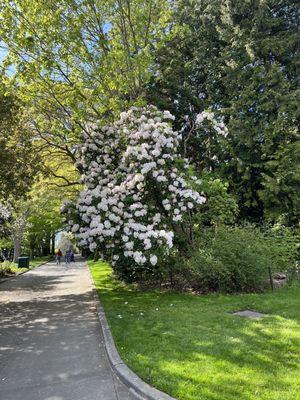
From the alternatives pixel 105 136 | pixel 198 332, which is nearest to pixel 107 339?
pixel 198 332

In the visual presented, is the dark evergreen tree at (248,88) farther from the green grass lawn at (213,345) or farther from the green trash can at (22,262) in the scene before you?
the green trash can at (22,262)

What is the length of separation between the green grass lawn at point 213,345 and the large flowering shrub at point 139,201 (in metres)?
1.60

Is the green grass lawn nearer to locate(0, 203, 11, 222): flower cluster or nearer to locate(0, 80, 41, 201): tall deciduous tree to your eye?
locate(0, 80, 41, 201): tall deciduous tree

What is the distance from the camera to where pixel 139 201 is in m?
11.3

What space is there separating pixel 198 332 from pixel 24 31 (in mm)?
11288

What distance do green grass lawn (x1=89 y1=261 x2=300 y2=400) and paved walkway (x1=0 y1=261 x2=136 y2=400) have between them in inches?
17.7

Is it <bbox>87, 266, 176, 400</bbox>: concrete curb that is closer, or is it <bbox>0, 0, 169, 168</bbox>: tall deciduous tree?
<bbox>87, 266, 176, 400</bbox>: concrete curb

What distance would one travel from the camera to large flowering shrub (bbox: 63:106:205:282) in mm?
10586

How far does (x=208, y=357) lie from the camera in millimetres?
5711

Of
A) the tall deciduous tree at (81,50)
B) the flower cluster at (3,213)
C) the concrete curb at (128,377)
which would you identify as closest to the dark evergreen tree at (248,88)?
the tall deciduous tree at (81,50)

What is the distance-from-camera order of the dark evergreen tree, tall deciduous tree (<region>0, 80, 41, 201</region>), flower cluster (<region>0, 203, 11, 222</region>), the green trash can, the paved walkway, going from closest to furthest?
the paved walkway < tall deciduous tree (<region>0, 80, 41, 201</region>) < the dark evergreen tree < flower cluster (<region>0, 203, 11, 222</region>) < the green trash can

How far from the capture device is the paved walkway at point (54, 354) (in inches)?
198

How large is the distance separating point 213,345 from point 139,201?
221 inches

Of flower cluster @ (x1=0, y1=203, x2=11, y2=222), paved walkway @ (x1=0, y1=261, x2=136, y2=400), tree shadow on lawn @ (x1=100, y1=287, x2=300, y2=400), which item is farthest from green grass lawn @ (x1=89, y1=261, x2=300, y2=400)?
flower cluster @ (x1=0, y1=203, x2=11, y2=222)
